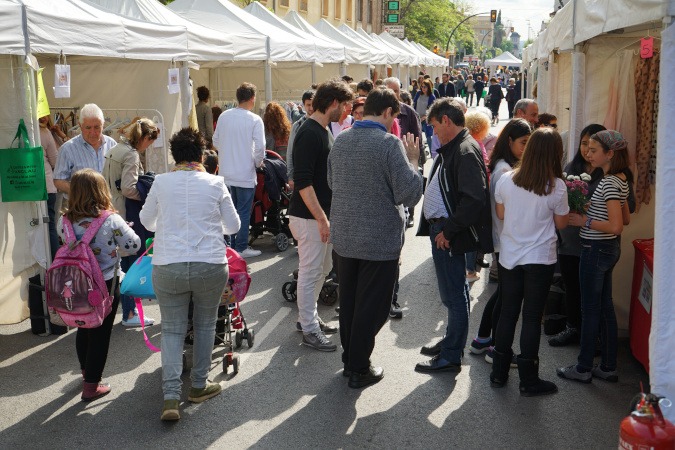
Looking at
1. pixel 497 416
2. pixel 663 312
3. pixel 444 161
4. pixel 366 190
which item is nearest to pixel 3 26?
pixel 366 190

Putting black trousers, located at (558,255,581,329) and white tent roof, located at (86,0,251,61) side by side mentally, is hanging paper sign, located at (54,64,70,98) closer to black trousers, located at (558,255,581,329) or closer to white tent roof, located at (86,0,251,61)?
white tent roof, located at (86,0,251,61)

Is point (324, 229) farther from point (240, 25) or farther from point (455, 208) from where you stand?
point (240, 25)

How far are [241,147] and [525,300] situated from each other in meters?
4.41

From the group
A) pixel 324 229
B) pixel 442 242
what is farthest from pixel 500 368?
pixel 324 229

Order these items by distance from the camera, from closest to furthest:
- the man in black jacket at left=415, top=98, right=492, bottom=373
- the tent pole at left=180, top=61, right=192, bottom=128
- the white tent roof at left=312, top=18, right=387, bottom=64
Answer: the man in black jacket at left=415, top=98, right=492, bottom=373 → the tent pole at left=180, top=61, right=192, bottom=128 → the white tent roof at left=312, top=18, right=387, bottom=64

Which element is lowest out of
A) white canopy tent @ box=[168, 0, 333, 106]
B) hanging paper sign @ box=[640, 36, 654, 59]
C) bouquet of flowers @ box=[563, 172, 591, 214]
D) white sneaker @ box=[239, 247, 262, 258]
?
white sneaker @ box=[239, 247, 262, 258]

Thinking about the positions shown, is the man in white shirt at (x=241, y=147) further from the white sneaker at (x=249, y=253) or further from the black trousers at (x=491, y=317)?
the black trousers at (x=491, y=317)

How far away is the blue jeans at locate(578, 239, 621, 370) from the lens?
4691 mm

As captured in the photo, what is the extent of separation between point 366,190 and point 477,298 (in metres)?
2.90

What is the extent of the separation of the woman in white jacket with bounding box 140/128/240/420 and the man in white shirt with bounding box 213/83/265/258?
3654mm

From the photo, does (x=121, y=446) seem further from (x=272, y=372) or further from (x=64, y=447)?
(x=272, y=372)

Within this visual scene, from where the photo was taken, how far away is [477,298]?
6922 millimetres

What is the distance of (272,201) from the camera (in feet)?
29.6

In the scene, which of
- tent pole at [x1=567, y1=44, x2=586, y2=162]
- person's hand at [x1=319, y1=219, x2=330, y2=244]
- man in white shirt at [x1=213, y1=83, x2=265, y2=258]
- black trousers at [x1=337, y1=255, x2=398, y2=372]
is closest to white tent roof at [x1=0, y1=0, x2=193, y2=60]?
man in white shirt at [x1=213, y1=83, x2=265, y2=258]
